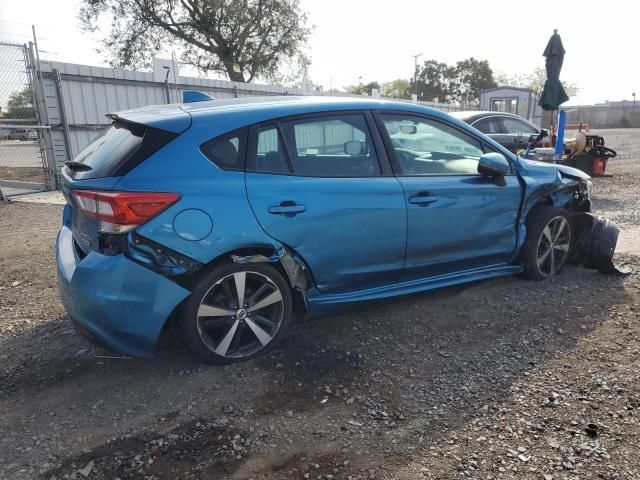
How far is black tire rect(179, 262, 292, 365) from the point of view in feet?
9.27

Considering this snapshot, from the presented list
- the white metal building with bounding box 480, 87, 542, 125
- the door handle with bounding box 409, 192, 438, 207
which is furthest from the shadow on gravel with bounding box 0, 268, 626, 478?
the white metal building with bounding box 480, 87, 542, 125

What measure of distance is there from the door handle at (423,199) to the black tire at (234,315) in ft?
3.62

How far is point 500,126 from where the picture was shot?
11172 mm

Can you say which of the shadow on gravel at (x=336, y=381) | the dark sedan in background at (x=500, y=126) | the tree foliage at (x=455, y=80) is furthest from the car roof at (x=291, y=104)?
the tree foliage at (x=455, y=80)

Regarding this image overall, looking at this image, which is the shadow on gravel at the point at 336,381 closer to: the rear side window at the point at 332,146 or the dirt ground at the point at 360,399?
the dirt ground at the point at 360,399

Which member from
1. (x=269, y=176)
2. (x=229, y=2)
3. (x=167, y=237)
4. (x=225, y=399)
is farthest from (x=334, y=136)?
(x=229, y=2)

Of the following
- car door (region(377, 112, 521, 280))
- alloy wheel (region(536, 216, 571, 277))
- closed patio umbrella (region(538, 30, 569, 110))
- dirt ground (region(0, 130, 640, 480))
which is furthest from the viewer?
closed patio umbrella (region(538, 30, 569, 110))

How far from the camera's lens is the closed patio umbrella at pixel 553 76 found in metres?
10.3

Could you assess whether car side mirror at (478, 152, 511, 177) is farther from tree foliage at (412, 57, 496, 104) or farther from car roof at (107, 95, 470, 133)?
tree foliage at (412, 57, 496, 104)

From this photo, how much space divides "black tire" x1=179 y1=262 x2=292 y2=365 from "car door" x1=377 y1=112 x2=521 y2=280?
1.04 metres

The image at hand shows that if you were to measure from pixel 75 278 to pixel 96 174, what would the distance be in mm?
608

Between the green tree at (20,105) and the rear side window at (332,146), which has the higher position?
the green tree at (20,105)

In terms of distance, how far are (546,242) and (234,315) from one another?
2.98 metres

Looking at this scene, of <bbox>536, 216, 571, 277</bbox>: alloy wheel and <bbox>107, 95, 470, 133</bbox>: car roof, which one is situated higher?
<bbox>107, 95, 470, 133</bbox>: car roof
